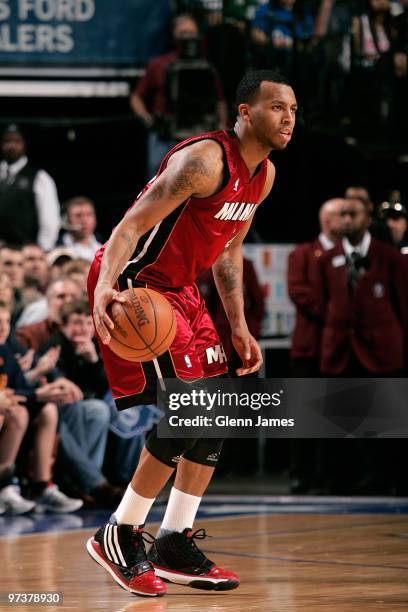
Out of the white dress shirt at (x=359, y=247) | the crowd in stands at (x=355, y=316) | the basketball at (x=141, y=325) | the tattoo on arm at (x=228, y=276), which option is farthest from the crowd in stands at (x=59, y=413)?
the basketball at (x=141, y=325)

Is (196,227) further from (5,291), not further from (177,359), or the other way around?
(5,291)

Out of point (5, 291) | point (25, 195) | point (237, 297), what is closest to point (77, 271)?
point (5, 291)

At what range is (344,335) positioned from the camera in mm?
8914

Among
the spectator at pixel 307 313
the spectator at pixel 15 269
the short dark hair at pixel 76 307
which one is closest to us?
the short dark hair at pixel 76 307

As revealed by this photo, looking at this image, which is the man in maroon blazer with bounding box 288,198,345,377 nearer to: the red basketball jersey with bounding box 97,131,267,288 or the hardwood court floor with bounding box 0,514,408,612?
the hardwood court floor with bounding box 0,514,408,612

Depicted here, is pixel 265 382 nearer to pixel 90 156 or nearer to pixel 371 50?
pixel 371 50

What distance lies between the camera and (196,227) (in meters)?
5.11

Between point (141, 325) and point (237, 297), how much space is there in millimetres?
926

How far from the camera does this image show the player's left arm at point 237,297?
541 centimetres

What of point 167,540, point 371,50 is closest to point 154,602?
point 167,540

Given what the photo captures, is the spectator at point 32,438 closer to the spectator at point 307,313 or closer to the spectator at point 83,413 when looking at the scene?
the spectator at point 83,413

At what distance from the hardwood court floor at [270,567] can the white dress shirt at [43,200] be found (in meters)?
4.02

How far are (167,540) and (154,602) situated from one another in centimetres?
45

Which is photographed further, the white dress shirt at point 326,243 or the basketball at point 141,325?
the white dress shirt at point 326,243
